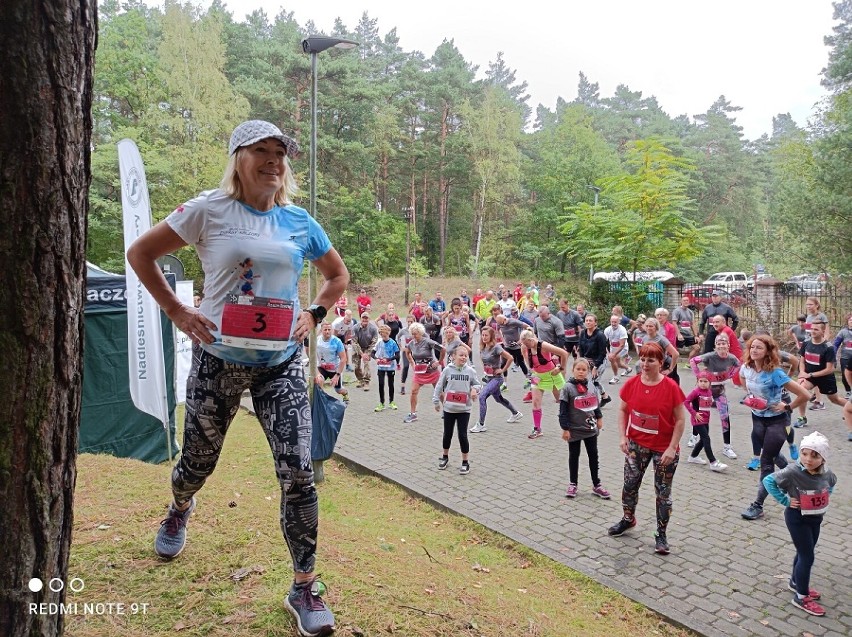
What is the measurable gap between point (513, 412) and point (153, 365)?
21.3 ft

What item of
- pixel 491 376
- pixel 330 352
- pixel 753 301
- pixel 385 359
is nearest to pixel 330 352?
pixel 330 352

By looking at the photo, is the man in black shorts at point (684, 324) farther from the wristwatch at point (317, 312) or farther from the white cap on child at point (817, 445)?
the wristwatch at point (317, 312)

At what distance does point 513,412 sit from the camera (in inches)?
438

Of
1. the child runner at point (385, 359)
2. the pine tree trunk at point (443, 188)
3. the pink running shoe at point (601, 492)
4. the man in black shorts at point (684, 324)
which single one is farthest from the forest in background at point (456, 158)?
the pink running shoe at point (601, 492)

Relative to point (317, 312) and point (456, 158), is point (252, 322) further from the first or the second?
point (456, 158)

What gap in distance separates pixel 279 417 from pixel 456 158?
47185mm

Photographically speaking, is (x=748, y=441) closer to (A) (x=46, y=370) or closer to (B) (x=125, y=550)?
(B) (x=125, y=550)

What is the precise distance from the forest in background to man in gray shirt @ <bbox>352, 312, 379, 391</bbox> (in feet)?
31.4

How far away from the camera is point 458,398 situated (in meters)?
8.03

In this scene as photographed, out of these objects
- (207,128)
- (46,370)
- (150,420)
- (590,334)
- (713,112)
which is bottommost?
(150,420)

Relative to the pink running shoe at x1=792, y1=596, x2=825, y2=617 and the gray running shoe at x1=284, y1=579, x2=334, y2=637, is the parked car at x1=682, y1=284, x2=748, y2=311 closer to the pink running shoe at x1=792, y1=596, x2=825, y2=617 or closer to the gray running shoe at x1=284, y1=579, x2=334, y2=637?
the pink running shoe at x1=792, y1=596, x2=825, y2=617

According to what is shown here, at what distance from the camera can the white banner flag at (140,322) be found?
6.87 meters

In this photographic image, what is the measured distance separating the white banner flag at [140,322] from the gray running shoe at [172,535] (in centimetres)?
427

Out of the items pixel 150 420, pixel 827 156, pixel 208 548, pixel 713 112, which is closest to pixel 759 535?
pixel 208 548
